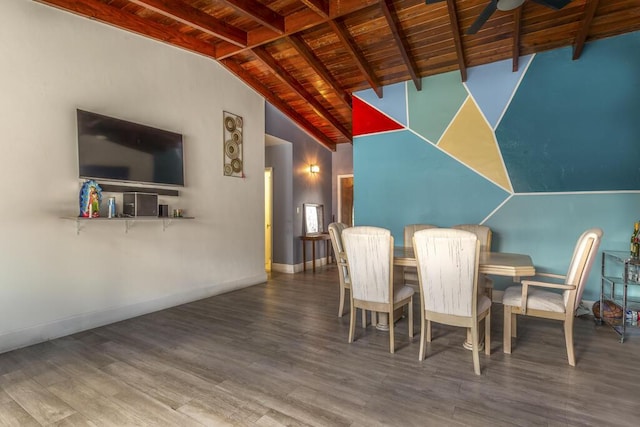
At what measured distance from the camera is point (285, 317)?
3658 millimetres

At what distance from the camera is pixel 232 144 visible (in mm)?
5031

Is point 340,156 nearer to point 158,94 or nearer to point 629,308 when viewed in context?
point 158,94

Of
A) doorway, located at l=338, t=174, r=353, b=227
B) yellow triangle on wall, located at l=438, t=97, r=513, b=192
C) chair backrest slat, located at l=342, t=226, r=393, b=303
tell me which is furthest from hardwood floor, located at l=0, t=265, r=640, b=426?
doorway, located at l=338, t=174, r=353, b=227

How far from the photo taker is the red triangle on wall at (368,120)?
16.8ft

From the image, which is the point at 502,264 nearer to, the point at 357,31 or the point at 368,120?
the point at 357,31

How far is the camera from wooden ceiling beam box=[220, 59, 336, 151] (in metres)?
5.03

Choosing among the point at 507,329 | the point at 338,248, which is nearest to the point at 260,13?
the point at 338,248

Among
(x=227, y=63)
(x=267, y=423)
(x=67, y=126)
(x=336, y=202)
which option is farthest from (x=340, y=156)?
(x=267, y=423)

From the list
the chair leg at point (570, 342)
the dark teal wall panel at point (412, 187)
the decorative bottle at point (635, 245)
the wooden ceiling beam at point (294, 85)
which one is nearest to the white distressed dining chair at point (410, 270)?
the dark teal wall panel at point (412, 187)

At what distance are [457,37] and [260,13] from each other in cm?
233

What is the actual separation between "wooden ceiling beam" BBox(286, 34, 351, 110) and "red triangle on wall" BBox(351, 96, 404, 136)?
22cm

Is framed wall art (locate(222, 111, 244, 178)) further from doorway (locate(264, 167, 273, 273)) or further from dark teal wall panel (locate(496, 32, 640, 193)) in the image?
dark teal wall panel (locate(496, 32, 640, 193))

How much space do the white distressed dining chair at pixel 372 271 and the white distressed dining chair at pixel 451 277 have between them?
0.30 meters

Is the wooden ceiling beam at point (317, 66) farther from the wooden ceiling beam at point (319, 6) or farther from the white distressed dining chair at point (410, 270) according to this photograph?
the white distressed dining chair at point (410, 270)
